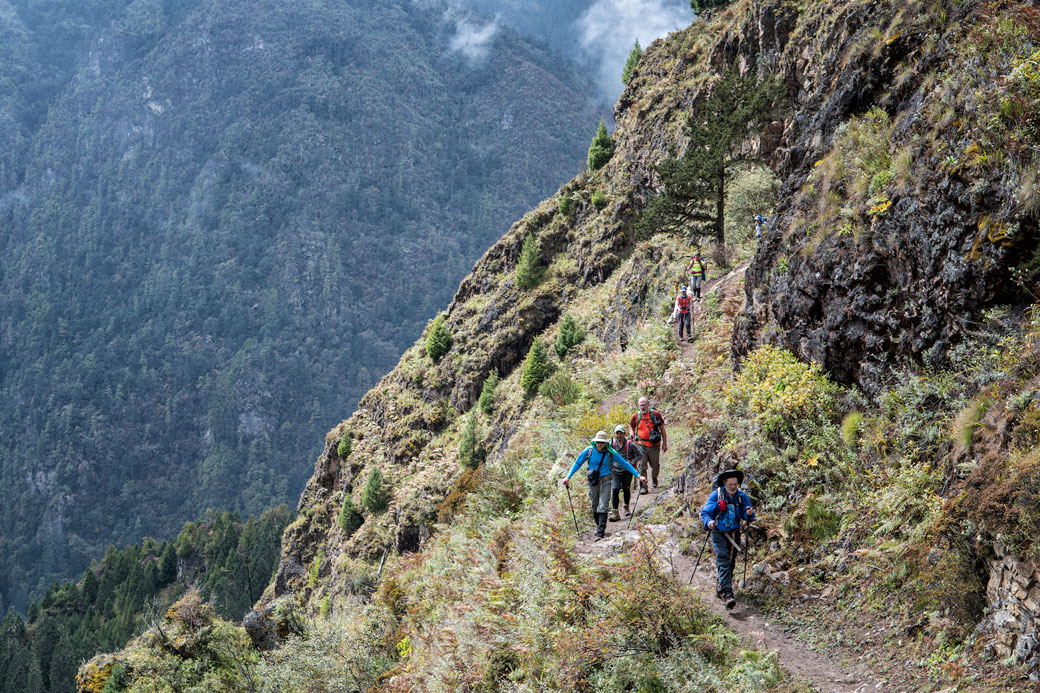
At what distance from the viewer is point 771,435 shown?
9.48 metres

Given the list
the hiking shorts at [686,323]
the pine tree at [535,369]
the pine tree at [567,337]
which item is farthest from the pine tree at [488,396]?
the hiking shorts at [686,323]

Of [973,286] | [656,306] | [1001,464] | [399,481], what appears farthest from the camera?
[399,481]

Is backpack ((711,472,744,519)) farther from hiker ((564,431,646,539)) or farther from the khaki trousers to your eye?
the khaki trousers

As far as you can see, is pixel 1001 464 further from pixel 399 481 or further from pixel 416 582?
pixel 399 481

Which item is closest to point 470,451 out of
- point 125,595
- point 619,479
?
point 619,479

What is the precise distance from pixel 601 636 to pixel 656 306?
1730 cm

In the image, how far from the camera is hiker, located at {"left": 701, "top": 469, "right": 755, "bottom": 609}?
788 cm

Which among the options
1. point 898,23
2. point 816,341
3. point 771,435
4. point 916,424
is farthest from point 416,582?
point 898,23

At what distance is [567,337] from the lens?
96.4ft

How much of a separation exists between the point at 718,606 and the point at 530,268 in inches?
1169

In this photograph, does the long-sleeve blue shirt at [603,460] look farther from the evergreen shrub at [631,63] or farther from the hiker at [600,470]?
the evergreen shrub at [631,63]

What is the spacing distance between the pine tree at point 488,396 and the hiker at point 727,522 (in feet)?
75.1

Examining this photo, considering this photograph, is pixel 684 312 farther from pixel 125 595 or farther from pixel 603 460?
pixel 125 595

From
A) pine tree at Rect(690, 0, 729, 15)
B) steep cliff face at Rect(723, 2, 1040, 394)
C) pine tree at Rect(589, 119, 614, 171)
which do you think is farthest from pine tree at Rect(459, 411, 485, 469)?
pine tree at Rect(690, 0, 729, 15)
